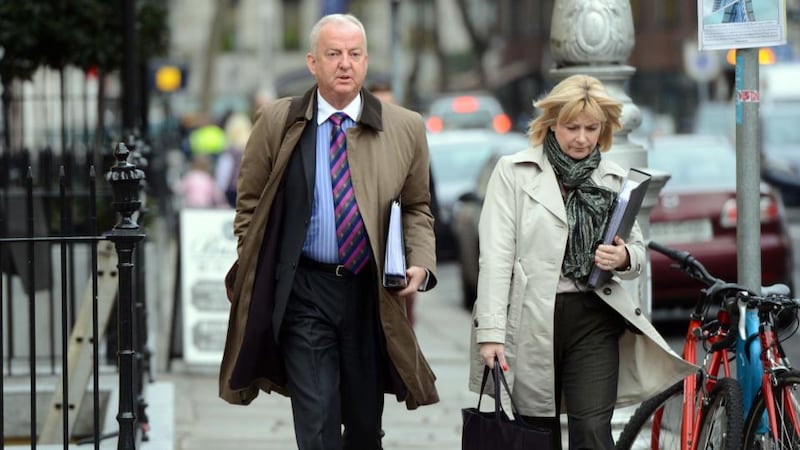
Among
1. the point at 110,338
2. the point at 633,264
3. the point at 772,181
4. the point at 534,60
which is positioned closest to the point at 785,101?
the point at 772,181

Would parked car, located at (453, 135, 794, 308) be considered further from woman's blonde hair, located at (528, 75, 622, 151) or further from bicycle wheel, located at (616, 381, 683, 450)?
woman's blonde hair, located at (528, 75, 622, 151)

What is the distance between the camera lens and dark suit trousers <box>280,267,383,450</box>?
5.50 metres

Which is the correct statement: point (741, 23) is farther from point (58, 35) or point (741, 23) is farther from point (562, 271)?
point (58, 35)

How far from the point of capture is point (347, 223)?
5.48 metres

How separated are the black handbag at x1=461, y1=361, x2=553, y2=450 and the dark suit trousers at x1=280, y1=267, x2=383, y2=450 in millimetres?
456

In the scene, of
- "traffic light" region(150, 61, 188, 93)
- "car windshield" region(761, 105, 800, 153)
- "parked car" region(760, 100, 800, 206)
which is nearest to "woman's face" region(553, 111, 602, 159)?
"parked car" region(760, 100, 800, 206)

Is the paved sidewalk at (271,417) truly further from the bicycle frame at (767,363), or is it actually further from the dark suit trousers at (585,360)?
the bicycle frame at (767,363)

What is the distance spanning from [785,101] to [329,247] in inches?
1037

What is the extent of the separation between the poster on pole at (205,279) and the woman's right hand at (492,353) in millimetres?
5637

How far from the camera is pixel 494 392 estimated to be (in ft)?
17.7

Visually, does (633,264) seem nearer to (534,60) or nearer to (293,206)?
(293,206)

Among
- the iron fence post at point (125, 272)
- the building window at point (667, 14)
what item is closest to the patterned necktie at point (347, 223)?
the iron fence post at point (125, 272)

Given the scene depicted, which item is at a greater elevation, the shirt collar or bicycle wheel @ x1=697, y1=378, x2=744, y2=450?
the shirt collar

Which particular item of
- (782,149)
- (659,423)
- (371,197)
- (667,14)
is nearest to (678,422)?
(659,423)
